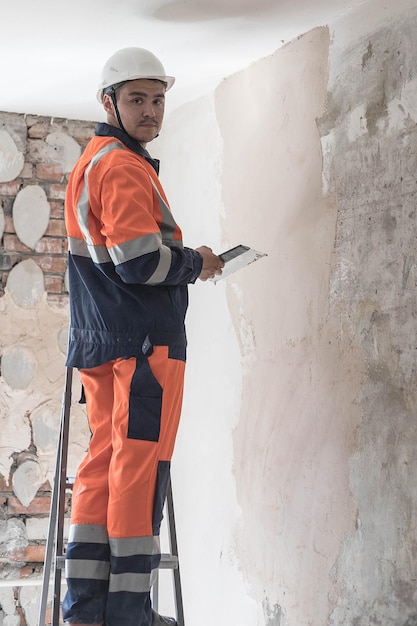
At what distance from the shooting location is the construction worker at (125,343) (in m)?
2.25

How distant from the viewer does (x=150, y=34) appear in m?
2.74

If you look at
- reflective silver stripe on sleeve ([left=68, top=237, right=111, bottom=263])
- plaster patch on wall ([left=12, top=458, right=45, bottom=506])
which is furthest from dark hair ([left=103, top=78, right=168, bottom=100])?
plaster patch on wall ([left=12, top=458, right=45, bottom=506])

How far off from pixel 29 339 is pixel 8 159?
769 mm

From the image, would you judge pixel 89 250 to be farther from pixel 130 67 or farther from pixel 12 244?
pixel 12 244

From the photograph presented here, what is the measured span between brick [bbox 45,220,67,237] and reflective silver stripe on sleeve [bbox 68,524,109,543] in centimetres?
179

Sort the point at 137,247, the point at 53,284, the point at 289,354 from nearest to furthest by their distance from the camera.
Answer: the point at 137,247 → the point at 289,354 → the point at 53,284

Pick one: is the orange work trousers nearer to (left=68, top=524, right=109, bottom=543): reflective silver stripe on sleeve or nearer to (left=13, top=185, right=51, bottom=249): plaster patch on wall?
(left=68, top=524, right=109, bottom=543): reflective silver stripe on sleeve

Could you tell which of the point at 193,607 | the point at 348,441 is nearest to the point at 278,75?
the point at 348,441

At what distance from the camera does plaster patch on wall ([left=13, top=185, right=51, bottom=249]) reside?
3777mm

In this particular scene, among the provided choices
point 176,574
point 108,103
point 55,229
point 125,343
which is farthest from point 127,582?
point 55,229

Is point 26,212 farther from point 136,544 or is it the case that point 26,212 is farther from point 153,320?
point 136,544

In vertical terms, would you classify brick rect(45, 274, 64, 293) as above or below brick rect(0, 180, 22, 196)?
below

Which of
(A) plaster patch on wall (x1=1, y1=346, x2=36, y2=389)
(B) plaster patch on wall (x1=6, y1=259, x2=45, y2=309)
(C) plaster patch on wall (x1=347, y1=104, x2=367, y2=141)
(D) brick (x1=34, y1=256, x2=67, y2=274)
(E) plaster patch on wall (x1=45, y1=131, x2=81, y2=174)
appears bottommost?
(A) plaster patch on wall (x1=1, y1=346, x2=36, y2=389)

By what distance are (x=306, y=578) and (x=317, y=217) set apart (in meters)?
1.06
